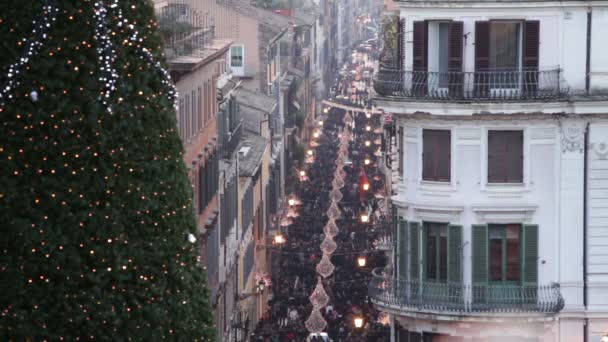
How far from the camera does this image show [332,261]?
80.9m

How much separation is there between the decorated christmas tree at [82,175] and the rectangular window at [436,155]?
1688cm

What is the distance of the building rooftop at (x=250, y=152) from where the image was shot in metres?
73.4

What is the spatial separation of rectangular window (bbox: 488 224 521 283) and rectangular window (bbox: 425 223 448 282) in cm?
81

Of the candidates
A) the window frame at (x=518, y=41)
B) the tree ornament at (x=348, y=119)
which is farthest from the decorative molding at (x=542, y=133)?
the tree ornament at (x=348, y=119)

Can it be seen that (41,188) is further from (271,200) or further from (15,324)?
(271,200)

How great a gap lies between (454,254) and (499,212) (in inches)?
43.3

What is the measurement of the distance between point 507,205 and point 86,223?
1798 centimetres

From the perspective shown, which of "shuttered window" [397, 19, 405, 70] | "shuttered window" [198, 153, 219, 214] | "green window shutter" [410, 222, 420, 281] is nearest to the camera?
"green window shutter" [410, 222, 420, 281]

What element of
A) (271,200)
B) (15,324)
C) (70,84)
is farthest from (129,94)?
(271,200)

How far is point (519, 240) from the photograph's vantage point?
38.4m

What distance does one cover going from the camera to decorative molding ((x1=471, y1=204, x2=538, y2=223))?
38.2 metres

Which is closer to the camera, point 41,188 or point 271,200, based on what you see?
point 41,188

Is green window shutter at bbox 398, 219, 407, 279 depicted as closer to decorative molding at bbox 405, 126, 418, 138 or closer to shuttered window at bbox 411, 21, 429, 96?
decorative molding at bbox 405, 126, 418, 138

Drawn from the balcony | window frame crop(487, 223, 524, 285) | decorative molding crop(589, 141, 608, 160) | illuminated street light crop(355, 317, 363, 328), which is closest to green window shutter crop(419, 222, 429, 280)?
window frame crop(487, 223, 524, 285)
